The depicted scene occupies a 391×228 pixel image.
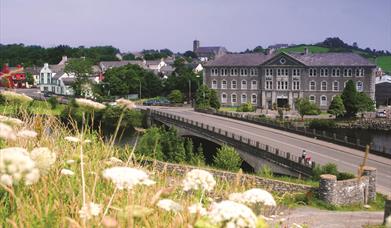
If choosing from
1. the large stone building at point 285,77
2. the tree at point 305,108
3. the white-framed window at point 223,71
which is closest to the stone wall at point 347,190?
the tree at point 305,108

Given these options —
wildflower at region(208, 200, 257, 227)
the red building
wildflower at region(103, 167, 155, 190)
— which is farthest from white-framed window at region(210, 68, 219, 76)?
wildflower at region(208, 200, 257, 227)

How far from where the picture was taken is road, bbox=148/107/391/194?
34.3 m

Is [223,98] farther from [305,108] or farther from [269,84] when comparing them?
[305,108]

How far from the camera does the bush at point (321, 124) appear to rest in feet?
233

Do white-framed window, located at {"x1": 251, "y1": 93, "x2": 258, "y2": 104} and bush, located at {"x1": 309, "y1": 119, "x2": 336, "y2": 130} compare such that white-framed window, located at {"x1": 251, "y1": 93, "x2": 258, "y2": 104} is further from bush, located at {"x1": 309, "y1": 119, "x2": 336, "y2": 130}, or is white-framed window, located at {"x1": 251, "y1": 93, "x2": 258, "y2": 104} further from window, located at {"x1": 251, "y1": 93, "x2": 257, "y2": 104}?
bush, located at {"x1": 309, "y1": 119, "x2": 336, "y2": 130}

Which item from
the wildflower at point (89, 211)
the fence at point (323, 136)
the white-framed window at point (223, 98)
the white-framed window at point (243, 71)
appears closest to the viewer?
the wildflower at point (89, 211)

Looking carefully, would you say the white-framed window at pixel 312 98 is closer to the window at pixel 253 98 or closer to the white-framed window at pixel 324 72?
the white-framed window at pixel 324 72

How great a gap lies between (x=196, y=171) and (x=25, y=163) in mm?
1545

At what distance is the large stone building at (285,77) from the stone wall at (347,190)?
199ft

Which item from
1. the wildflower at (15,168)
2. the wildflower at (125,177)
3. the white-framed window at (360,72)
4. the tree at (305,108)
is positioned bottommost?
the tree at (305,108)

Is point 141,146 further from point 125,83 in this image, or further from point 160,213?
point 125,83

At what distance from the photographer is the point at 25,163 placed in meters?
3.68

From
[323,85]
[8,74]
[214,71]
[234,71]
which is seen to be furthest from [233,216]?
[214,71]

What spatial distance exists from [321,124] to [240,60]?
28.2 meters
